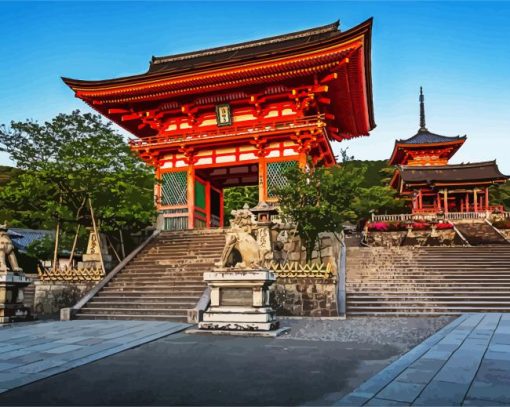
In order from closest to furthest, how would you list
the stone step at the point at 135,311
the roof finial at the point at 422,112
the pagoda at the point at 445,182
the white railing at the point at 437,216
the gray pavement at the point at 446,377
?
the gray pavement at the point at 446,377 < the stone step at the point at 135,311 < the white railing at the point at 437,216 < the pagoda at the point at 445,182 < the roof finial at the point at 422,112

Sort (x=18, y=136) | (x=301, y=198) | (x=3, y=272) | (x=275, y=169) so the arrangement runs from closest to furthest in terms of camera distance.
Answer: (x=3, y=272)
(x=301, y=198)
(x=275, y=169)
(x=18, y=136)

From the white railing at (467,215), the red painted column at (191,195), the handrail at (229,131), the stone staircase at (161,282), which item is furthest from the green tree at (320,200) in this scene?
the white railing at (467,215)

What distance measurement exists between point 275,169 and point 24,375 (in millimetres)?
16907

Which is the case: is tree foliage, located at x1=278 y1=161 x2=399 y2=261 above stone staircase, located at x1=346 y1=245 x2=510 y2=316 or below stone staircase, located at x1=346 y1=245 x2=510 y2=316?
above

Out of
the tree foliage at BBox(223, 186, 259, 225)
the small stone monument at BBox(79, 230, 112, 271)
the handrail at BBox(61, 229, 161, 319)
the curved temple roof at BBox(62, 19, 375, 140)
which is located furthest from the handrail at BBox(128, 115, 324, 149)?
the tree foliage at BBox(223, 186, 259, 225)

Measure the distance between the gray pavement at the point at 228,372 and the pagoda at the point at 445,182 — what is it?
30412 mm

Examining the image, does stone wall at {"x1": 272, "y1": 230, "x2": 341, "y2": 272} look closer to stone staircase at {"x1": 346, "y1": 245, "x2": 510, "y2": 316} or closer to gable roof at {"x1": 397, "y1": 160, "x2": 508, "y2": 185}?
stone staircase at {"x1": 346, "y1": 245, "x2": 510, "y2": 316}

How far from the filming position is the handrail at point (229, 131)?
20859 millimetres

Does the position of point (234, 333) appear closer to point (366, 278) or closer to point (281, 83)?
point (366, 278)

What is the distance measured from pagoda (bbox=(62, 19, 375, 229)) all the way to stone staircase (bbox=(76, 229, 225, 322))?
3204mm

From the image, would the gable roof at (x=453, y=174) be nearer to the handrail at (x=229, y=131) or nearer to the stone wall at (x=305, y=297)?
the handrail at (x=229, y=131)

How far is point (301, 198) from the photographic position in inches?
655

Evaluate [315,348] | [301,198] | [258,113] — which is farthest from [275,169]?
[315,348]

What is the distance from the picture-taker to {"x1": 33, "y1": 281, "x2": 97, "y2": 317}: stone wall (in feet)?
52.7
